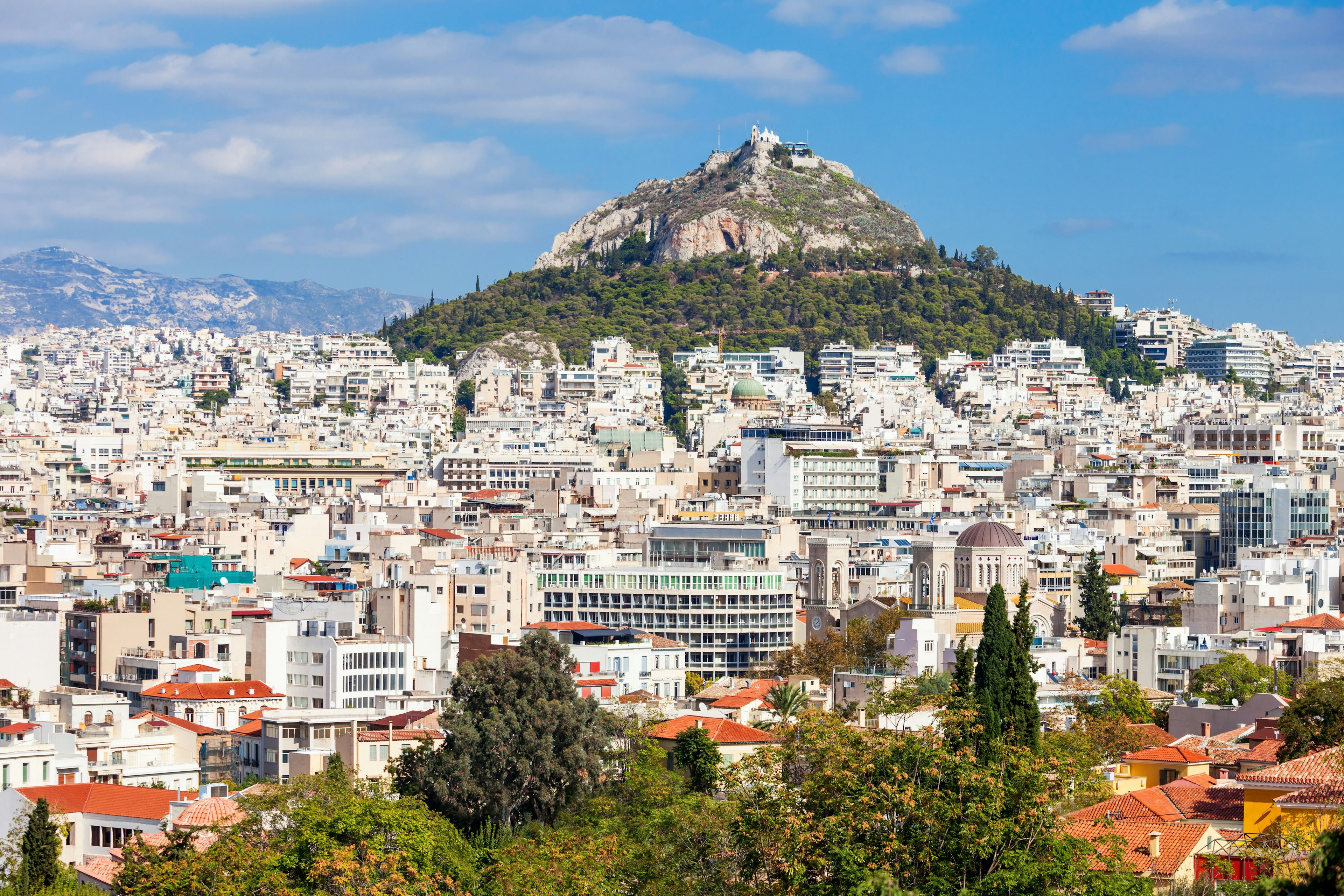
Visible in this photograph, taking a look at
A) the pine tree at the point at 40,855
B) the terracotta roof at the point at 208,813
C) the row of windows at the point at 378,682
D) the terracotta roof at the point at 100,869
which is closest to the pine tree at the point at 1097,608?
the row of windows at the point at 378,682

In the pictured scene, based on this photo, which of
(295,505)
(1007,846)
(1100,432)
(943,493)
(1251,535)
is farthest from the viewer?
(1100,432)

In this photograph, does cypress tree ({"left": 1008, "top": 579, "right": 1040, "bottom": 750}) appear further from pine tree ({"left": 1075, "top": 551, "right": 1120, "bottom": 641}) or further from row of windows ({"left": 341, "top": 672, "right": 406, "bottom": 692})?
pine tree ({"left": 1075, "top": 551, "right": 1120, "bottom": 641})

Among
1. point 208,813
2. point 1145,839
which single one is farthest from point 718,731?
point 1145,839

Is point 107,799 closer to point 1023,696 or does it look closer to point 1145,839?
point 1023,696

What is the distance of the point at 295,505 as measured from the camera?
361ft

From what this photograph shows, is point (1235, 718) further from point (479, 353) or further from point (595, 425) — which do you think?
point (479, 353)

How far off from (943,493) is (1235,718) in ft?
228

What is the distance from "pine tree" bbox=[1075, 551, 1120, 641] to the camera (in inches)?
3113

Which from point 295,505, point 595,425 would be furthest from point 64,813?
point 595,425

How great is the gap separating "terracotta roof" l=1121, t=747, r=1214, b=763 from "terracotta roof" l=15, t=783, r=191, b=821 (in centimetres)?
1736

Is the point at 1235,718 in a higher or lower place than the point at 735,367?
lower

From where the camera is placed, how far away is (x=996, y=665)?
43344 millimetres

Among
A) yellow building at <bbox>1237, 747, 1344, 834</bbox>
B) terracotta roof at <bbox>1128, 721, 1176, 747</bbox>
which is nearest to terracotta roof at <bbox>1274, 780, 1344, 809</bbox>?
yellow building at <bbox>1237, 747, 1344, 834</bbox>

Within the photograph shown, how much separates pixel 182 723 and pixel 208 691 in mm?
4268
